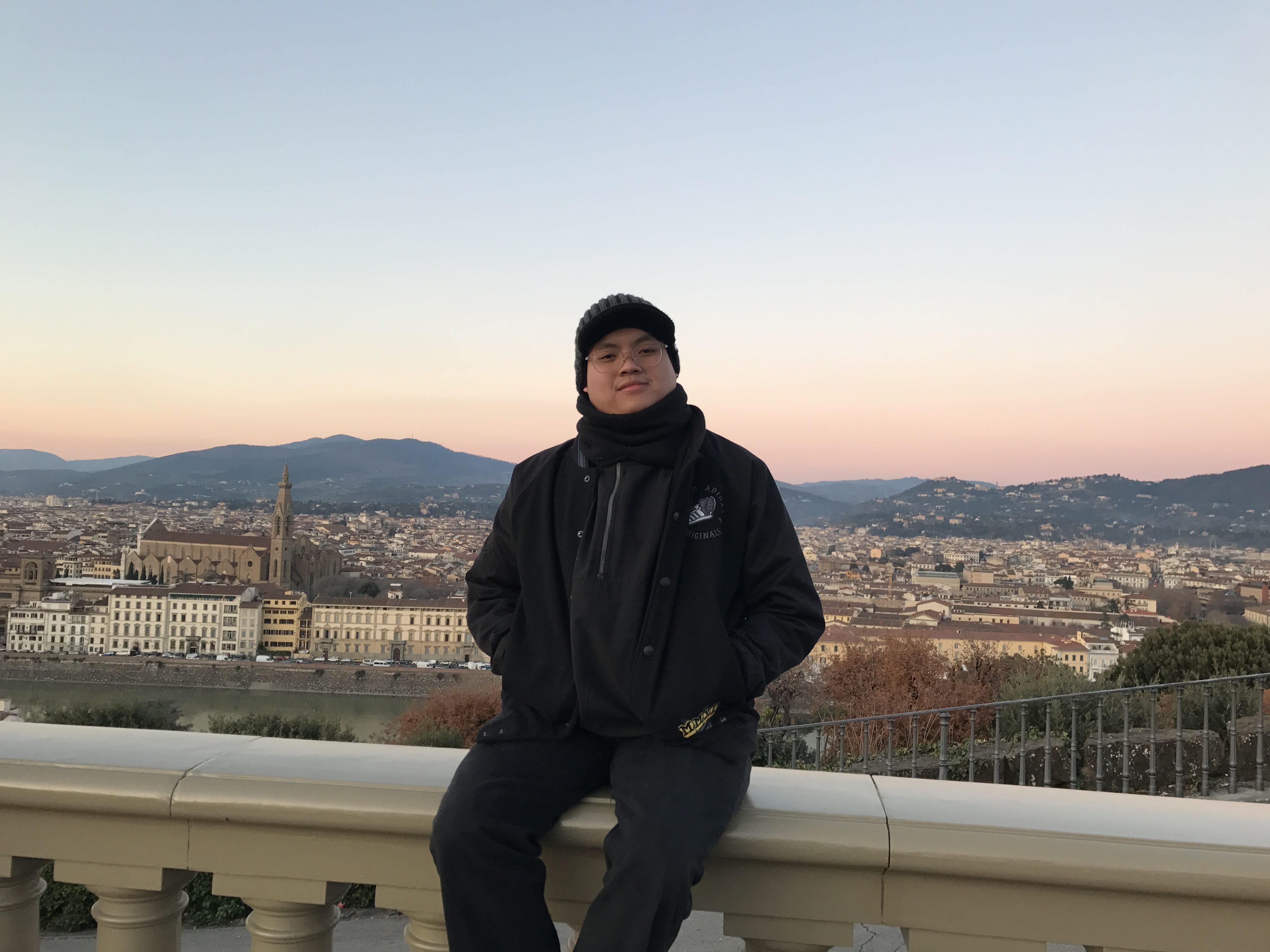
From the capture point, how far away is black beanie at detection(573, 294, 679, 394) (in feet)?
4.22

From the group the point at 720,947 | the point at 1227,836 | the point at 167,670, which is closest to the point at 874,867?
the point at 1227,836

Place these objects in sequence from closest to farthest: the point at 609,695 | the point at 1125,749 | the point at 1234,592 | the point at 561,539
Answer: the point at 609,695
the point at 561,539
the point at 1125,749
the point at 1234,592

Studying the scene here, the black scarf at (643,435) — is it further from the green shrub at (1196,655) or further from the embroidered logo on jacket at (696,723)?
the green shrub at (1196,655)

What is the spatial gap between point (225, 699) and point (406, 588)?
6.78 m

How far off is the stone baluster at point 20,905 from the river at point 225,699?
2087cm

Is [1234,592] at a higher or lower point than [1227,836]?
lower

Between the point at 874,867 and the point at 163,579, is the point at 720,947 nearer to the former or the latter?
the point at 874,867

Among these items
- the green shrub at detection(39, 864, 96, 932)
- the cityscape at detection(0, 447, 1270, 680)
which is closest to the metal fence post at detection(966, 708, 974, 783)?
the green shrub at detection(39, 864, 96, 932)

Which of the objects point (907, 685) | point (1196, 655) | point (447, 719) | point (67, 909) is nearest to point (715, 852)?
point (67, 909)

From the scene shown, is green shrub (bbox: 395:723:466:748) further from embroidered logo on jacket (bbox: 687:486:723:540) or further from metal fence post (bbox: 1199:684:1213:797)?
embroidered logo on jacket (bbox: 687:486:723:540)

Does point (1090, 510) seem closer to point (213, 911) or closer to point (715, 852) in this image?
point (213, 911)

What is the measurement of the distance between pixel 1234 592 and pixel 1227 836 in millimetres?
24607

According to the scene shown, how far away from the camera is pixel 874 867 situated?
0.82 meters

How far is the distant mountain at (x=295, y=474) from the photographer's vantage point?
172 feet
